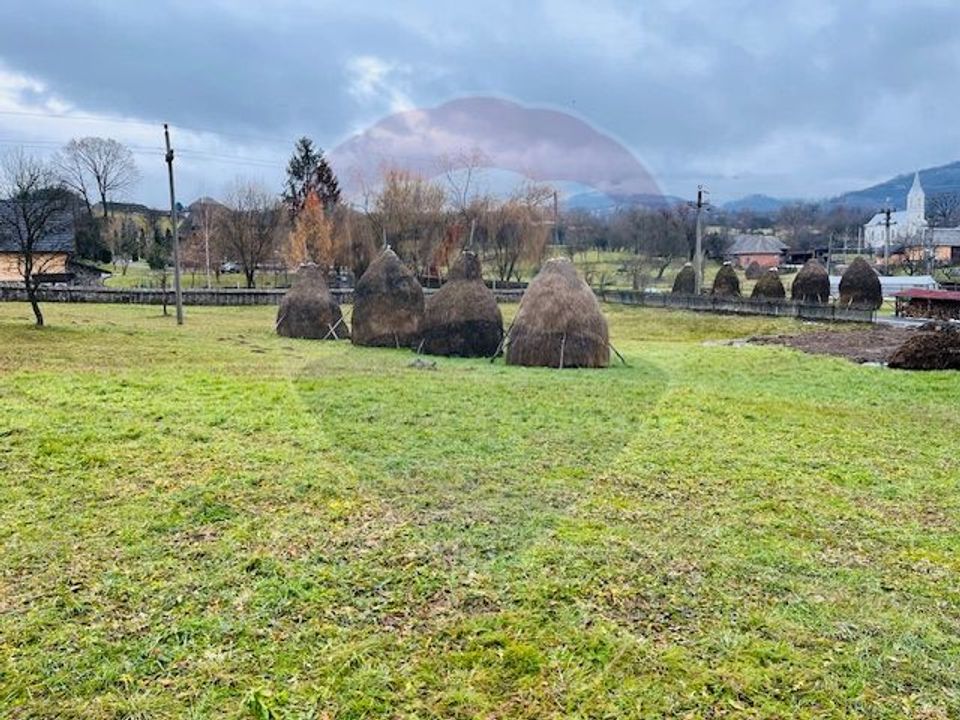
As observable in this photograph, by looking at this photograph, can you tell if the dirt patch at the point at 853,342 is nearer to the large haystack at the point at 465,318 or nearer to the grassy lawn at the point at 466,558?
the large haystack at the point at 465,318

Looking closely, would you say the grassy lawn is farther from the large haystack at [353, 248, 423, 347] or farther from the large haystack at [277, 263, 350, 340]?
the large haystack at [277, 263, 350, 340]

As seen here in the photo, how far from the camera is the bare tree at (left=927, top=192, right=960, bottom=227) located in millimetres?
87062

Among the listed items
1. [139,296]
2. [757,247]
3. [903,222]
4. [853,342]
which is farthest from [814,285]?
[903,222]

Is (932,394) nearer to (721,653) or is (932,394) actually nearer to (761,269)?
(721,653)

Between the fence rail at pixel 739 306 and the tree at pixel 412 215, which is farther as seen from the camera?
the tree at pixel 412 215

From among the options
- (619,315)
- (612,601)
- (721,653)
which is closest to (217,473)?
(612,601)

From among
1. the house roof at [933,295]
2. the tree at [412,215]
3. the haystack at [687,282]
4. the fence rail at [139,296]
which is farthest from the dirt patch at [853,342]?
the tree at [412,215]

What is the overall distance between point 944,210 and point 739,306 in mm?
68244

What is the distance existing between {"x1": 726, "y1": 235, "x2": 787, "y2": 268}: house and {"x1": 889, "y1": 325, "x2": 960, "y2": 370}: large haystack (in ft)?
209

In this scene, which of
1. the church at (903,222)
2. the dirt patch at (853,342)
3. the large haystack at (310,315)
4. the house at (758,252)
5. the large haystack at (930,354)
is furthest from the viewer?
the church at (903,222)

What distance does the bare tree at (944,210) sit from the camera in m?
87.1

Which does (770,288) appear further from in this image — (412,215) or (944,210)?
(944,210)

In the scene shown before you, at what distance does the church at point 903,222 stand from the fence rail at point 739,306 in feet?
210

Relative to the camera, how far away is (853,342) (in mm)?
23281
